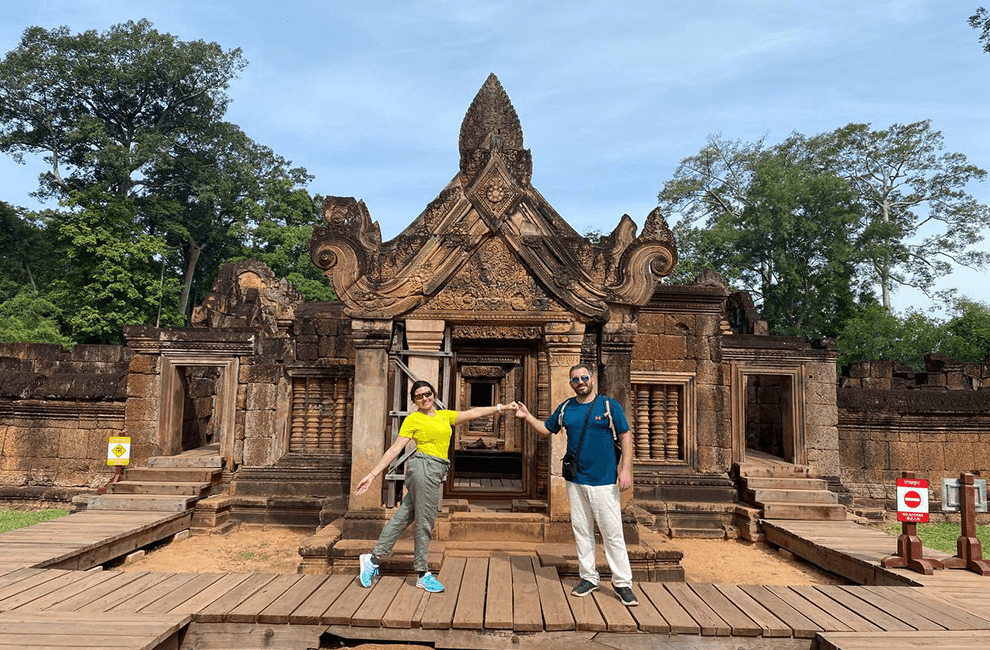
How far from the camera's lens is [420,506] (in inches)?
193

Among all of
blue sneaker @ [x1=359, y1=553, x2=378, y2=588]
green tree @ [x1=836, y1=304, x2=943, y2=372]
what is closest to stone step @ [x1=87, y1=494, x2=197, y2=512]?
blue sneaker @ [x1=359, y1=553, x2=378, y2=588]

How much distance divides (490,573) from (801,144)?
1283 inches

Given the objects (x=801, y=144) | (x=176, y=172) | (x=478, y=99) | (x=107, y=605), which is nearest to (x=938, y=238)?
(x=801, y=144)

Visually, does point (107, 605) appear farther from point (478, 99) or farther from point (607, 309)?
point (478, 99)

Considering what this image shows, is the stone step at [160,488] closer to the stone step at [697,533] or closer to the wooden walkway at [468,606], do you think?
the wooden walkway at [468,606]

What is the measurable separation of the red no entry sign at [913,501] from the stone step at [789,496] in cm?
310

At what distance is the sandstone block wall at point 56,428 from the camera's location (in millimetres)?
11289

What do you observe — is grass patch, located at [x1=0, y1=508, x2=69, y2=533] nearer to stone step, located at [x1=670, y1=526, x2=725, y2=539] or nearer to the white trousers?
the white trousers

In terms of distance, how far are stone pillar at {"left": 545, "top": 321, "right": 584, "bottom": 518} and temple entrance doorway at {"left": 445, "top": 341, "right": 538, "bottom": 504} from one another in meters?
1.44

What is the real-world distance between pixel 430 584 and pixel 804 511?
6824 mm

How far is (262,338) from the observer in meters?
10.1

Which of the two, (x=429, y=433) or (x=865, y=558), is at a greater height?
(x=429, y=433)

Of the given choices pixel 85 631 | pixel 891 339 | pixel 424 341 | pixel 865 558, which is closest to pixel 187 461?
pixel 424 341

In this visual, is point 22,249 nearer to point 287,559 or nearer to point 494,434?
point 494,434
